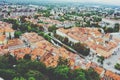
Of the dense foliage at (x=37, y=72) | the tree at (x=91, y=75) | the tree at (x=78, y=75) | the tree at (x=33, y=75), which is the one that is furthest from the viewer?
the tree at (x=91, y=75)

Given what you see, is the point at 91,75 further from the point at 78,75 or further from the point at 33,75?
the point at 33,75

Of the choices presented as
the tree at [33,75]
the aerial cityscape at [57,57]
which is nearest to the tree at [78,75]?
the aerial cityscape at [57,57]

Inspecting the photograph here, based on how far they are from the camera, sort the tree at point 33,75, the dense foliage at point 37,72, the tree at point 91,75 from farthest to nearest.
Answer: the tree at point 91,75, the dense foliage at point 37,72, the tree at point 33,75

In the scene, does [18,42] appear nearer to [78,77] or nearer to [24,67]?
[24,67]

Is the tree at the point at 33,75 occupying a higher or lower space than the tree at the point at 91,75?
higher

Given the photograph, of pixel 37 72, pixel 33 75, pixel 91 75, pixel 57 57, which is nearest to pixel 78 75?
pixel 91 75

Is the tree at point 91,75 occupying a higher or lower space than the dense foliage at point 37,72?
lower

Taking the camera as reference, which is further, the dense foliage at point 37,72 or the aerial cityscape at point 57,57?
the aerial cityscape at point 57,57

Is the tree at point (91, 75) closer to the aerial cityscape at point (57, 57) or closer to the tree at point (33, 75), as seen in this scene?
the aerial cityscape at point (57, 57)

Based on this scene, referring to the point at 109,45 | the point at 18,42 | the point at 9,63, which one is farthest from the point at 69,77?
the point at 109,45

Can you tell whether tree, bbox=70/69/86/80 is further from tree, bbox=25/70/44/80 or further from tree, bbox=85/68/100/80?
tree, bbox=25/70/44/80
